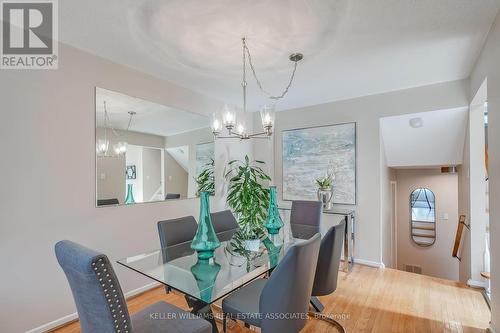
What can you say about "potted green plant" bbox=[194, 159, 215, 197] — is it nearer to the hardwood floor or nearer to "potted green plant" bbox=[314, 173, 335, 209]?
the hardwood floor

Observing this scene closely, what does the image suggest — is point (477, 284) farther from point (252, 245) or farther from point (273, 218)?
point (252, 245)

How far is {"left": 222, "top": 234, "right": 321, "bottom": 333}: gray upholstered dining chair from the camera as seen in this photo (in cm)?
130

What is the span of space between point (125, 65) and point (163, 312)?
2.34 m

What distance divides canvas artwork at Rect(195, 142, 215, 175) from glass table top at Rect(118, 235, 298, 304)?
1.45 metres

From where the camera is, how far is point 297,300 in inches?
54.5

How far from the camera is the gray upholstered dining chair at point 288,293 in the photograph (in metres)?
1.30

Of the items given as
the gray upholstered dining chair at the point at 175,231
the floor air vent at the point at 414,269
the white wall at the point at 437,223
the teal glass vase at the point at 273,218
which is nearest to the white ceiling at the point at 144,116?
the gray upholstered dining chair at the point at 175,231

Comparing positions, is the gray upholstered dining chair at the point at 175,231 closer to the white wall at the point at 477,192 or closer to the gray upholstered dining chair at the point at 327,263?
the gray upholstered dining chair at the point at 327,263

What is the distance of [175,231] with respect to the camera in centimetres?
217

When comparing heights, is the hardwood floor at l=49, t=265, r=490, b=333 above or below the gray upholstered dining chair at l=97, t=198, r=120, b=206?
below

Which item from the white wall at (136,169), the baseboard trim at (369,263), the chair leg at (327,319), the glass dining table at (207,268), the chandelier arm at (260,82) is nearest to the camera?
the glass dining table at (207,268)

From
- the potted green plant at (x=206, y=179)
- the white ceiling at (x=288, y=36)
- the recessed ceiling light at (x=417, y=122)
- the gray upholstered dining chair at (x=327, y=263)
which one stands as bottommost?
the gray upholstered dining chair at (x=327, y=263)

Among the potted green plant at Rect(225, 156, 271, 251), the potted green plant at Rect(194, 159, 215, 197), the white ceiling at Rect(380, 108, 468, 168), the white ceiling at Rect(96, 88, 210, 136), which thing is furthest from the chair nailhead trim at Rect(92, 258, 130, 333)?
the white ceiling at Rect(380, 108, 468, 168)

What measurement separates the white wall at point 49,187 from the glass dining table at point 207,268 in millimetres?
720
